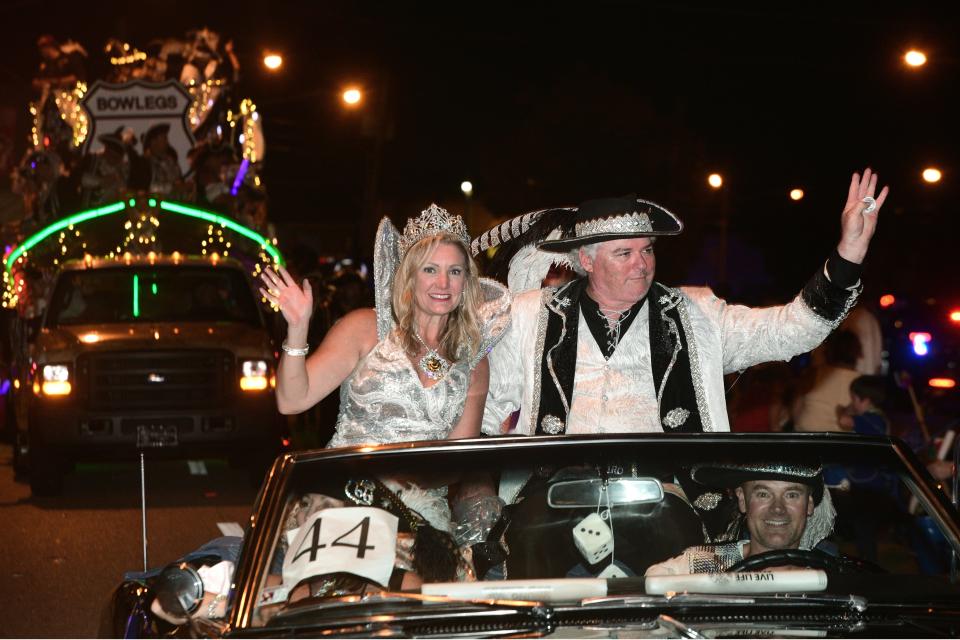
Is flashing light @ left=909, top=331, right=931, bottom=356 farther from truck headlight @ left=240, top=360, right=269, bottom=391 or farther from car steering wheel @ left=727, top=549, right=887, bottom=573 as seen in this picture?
car steering wheel @ left=727, top=549, right=887, bottom=573

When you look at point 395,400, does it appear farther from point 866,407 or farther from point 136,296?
point 136,296

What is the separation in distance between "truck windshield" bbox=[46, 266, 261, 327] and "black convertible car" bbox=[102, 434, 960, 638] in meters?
8.72

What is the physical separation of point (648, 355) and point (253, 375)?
24.5ft

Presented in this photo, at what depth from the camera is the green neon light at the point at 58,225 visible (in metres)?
15.1

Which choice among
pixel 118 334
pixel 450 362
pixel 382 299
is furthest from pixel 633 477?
pixel 118 334

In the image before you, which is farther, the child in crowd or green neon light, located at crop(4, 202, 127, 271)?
green neon light, located at crop(4, 202, 127, 271)

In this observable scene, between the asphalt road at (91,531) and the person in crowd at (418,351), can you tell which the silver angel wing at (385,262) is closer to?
the person in crowd at (418,351)

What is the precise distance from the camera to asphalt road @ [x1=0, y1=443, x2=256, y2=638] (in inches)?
311

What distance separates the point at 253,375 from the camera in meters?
12.5

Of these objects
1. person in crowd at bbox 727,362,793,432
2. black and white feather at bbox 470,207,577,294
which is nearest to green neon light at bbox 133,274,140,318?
person in crowd at bbox 727,362,793,432

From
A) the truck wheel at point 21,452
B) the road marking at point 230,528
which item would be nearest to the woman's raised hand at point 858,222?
the road marking at point 230,528

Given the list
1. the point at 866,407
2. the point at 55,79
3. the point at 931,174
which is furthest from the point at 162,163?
the point at 931,174

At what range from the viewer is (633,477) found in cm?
389

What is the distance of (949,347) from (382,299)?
16.9 meters
